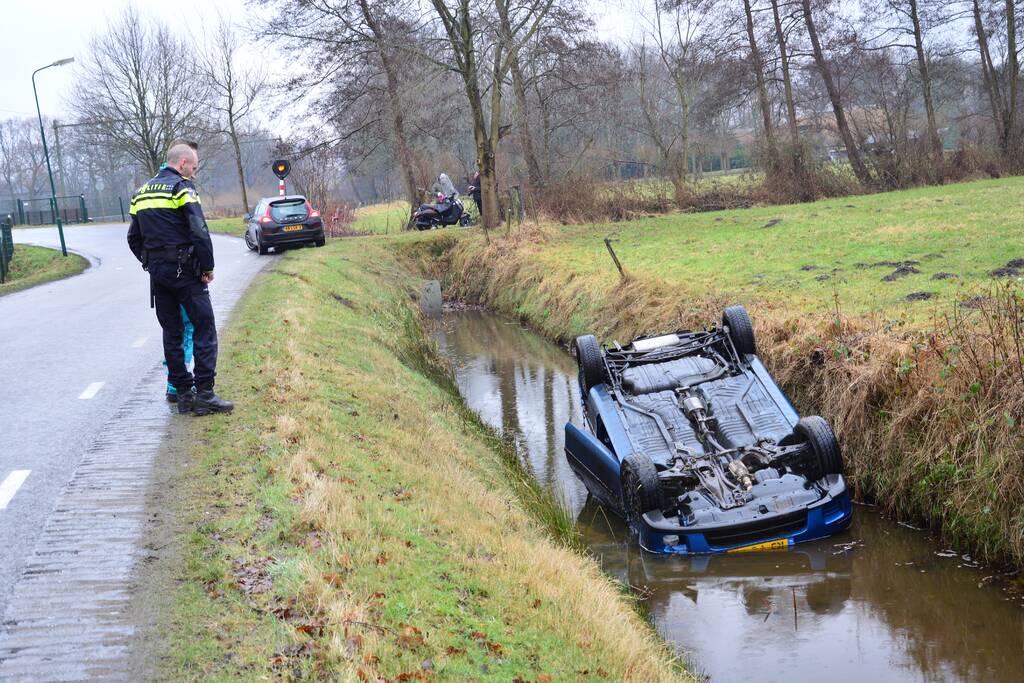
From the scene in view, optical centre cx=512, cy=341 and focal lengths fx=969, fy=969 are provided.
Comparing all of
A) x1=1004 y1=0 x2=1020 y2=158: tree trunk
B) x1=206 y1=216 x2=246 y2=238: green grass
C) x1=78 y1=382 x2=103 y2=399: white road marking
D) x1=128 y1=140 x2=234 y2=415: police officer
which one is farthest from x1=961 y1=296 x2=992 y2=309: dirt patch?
x1=206 y1=216 x2=246 y2=238: green grass

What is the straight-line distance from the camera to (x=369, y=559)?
221 inches

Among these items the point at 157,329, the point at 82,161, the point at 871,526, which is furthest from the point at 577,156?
the point at 82,161

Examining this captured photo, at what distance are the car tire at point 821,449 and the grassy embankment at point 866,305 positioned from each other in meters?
0.71

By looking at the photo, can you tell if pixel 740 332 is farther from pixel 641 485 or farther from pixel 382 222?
pixel 382 222

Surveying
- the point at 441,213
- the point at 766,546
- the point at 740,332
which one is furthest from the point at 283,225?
the point at 766,546

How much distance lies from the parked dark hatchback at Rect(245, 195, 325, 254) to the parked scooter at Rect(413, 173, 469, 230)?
6026 millimetres

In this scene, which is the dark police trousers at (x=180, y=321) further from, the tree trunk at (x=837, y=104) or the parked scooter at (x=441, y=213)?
the tree trunk at (x=837, y=104)

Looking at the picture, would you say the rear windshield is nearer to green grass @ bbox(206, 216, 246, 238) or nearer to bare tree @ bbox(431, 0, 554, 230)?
bare tree @ bbox(431, 0, 554, 230)

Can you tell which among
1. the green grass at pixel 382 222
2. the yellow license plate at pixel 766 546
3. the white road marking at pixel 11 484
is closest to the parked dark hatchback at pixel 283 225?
the green grass at pixel 382 222

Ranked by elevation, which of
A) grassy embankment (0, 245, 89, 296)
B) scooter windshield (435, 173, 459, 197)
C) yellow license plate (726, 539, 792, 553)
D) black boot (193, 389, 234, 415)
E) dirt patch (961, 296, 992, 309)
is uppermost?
scooter windshield (435, 173, 459, 197)

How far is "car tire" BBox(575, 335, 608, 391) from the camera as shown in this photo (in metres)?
10.6

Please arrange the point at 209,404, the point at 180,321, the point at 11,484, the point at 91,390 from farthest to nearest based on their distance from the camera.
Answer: the point at 91,390, the point at 209,404, the point at 180,321, the point at 11,484

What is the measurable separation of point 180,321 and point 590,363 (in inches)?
173

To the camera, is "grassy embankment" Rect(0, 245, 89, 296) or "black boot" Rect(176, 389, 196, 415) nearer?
"black boot" Rect(176, 389, 196, 415)
